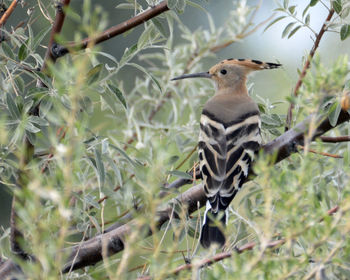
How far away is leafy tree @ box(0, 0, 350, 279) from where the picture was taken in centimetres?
94

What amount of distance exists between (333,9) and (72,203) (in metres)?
0.99

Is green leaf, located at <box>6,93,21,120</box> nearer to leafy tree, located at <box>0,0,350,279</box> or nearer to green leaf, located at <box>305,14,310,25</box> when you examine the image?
leafy tree, located at <box>0,0,350,279</box>

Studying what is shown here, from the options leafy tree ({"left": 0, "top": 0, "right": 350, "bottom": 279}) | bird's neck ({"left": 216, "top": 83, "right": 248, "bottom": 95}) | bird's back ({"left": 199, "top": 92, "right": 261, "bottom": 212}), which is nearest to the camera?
leafy tree ({"left": 0, "top": 0, "right": 350, "bottom": 279})

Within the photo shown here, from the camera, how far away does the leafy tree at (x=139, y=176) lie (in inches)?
36.8

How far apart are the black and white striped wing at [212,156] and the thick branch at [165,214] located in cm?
4

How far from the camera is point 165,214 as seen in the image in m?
1.70

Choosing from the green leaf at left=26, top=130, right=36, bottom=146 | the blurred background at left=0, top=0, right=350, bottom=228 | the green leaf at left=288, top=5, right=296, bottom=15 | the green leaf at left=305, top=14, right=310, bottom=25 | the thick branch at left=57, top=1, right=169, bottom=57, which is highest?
the thick branch at left=57, top=1, right=169, bottom=57

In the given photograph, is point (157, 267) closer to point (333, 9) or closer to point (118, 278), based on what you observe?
point (118, 278)

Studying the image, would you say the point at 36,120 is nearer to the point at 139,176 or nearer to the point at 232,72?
the point at 139,176

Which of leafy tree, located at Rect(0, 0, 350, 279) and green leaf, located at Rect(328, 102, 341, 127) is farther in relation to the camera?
green leaf, located at Rect(328, 102, 341, 127)

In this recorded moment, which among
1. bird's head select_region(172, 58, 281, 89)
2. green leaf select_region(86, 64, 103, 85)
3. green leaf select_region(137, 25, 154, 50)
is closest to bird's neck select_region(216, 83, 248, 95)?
bird's head select_region(172, 58, 281, 89)

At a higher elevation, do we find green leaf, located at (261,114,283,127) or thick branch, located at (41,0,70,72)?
thick branch, located at (41,0,70,72)

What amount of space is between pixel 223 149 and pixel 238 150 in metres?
0.06

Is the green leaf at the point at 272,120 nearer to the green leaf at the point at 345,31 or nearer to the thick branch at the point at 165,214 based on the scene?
the thick branch at the point at 165,214
